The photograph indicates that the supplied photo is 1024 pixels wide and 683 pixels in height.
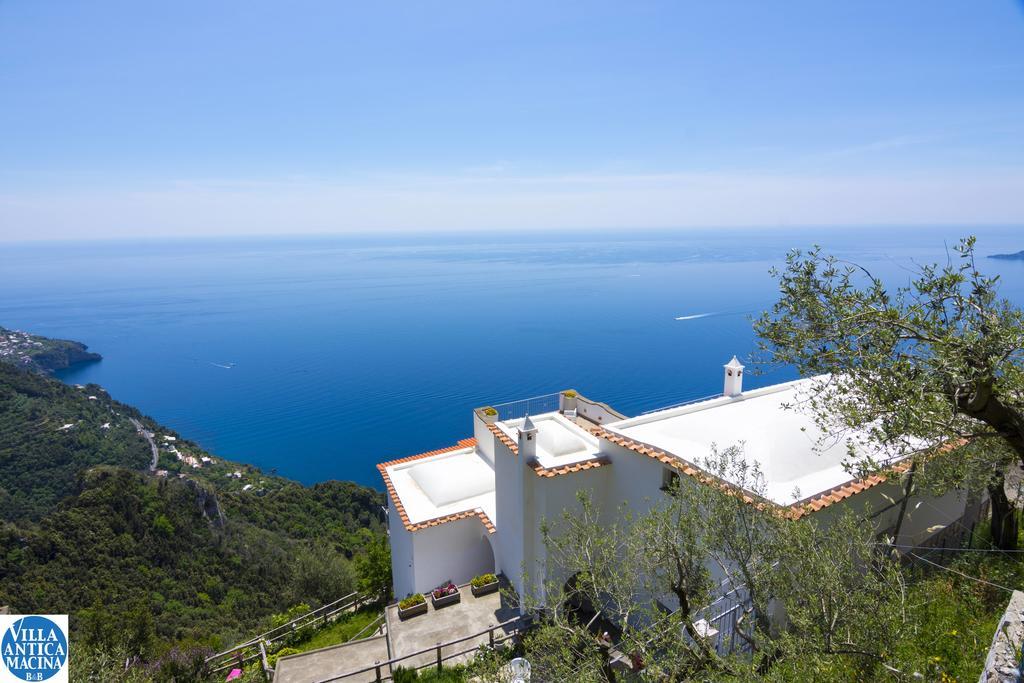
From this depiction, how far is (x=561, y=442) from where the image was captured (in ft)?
42.1

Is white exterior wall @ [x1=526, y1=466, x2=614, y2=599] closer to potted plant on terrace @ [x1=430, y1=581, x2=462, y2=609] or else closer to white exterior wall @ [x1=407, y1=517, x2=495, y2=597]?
potted plant on terrace @ [x1=430, y1=581, x2=462, y2=609]

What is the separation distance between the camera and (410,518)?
14.5 meters

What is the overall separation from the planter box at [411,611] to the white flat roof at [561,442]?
4.82m

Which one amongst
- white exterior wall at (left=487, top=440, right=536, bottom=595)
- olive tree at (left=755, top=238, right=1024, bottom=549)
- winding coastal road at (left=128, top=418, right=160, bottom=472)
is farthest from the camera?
winding coastal road at (left=128, top=418, right=160, bottom=472)

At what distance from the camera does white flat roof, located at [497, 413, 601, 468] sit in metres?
11.9

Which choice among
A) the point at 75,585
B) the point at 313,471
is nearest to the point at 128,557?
the point at 75,585

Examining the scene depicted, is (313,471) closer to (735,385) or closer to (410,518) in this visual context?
(410,518)

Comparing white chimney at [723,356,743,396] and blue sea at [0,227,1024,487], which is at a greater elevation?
white chimney at [723,356,743,396]

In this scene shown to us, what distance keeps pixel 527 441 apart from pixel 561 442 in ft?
5.97

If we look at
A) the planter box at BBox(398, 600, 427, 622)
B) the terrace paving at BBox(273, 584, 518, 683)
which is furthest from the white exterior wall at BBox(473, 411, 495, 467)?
the planter box at BBox(398, 600, 427, 622)

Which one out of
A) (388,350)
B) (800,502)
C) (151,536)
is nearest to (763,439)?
(800,502)

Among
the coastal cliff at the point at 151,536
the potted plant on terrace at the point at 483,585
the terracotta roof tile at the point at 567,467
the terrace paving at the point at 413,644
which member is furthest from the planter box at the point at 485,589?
the coastal cliff at the point at 151,536

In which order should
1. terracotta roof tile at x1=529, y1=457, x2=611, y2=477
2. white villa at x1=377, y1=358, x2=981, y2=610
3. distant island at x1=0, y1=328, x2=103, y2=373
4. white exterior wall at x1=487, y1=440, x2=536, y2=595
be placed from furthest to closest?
distant island at x1=0, y1=328, x2=103, y2=373 < white exterior wall at x1=487, y1=440, x2=536, y2=595 < terracotta roof tile at x1=529, y1=457, x2=611, y2=477 < white villa at x1=377, y1=358, x2=981, y2=610

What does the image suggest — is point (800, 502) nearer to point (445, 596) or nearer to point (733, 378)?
point (733, 378)
